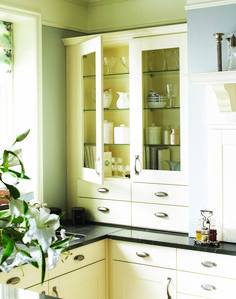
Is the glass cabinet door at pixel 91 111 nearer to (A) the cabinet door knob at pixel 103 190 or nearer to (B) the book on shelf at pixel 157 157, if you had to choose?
(A) the cabinet door knob at pixel 103 190

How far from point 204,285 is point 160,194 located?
0.72 metres

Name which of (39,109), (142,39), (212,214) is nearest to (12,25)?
(39,109)

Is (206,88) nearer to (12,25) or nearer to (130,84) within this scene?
(130,84)

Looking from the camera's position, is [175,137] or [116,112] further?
[116,112]

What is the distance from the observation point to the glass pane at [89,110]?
130 inches

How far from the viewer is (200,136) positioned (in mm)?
2977

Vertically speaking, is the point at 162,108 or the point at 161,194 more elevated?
→ the point at 162,108

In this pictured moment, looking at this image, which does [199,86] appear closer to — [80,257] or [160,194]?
[160,194]

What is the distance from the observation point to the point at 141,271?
3.03 metres

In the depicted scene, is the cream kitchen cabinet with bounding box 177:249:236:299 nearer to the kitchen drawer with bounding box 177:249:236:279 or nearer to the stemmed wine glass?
the kitchen drawer with bounding box 177:249:236:279

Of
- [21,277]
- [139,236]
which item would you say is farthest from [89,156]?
[21,277]

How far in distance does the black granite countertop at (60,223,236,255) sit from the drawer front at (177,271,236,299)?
183mm

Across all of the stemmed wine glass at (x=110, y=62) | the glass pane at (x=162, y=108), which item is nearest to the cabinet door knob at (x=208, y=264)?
the glass pane at (x=162, y=108)

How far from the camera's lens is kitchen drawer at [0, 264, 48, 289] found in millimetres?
2436
